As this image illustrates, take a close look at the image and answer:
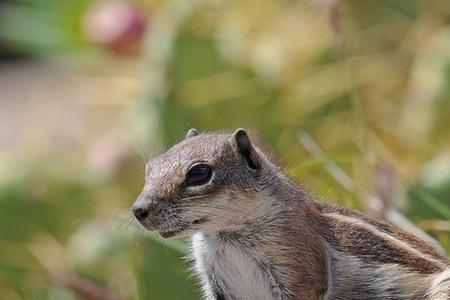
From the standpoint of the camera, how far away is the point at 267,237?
2172mm

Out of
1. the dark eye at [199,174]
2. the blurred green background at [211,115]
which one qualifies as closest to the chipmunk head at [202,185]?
the dark eye at [199,174]

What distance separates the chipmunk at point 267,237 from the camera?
2096mm

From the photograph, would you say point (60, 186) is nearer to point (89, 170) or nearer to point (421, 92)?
point (89, 170)

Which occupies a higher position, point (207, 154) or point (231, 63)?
point (231, 63)

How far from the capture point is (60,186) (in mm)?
4047

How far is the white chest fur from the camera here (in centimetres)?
214

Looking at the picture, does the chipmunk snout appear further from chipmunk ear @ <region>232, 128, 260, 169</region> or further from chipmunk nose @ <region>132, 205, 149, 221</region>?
chipmunk ear @ <region>232, 128, 260, 169</region>

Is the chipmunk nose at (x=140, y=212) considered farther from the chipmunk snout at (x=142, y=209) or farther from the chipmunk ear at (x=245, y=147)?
the chipmunk ear at (x=245, y=147)

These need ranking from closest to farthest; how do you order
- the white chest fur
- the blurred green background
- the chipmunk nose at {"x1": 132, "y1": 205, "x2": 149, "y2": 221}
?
the chipmunk nose at {"x1": 132, "y1": 205, "x2": 149, "y2": 221} → the white chest fur → the blurred green background

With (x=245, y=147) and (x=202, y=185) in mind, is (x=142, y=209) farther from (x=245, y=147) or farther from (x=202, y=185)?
(x=245, y=147)

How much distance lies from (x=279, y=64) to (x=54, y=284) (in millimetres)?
1330

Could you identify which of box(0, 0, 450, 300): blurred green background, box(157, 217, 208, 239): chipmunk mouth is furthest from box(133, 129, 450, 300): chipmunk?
box(0, 0, 450, 300): blurred green background

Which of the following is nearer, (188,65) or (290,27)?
(188,65)

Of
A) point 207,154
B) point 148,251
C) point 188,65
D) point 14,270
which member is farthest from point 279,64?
point 207,154
